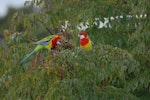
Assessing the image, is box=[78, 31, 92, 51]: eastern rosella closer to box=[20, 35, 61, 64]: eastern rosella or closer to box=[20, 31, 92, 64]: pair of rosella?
box=[20, 31, 92, 64]: pair of rosella

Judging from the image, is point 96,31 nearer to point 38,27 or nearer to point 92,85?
point 38,27

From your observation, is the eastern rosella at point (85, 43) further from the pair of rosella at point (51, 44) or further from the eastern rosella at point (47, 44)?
the eastern rosella at point (47, 44)

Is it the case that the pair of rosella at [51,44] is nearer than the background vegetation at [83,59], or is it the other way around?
the background vegetation at [83,59]

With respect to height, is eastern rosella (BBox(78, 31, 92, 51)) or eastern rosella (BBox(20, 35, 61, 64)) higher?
eastern rosella (BBox(20, 35, 61, 64))

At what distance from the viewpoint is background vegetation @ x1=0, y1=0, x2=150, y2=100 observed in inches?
127

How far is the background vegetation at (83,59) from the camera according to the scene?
3.23m

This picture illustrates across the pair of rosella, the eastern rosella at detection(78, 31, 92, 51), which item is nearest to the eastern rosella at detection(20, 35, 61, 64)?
the pair of rosella

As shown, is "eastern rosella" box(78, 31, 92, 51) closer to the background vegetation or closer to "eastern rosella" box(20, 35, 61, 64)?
the background vegetation

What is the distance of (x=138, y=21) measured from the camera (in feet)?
14.4

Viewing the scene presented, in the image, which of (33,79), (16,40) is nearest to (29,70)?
(33,79)

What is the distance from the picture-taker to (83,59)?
3.29 m

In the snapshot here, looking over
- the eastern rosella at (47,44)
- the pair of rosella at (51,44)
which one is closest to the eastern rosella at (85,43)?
the pair of rosella at (51,44)

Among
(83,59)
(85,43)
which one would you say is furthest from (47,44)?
(83,59)

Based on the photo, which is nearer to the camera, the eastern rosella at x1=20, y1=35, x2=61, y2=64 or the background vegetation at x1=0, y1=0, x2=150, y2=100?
the background vegetation at x1=0, y1=0, x2=150, y2=100
